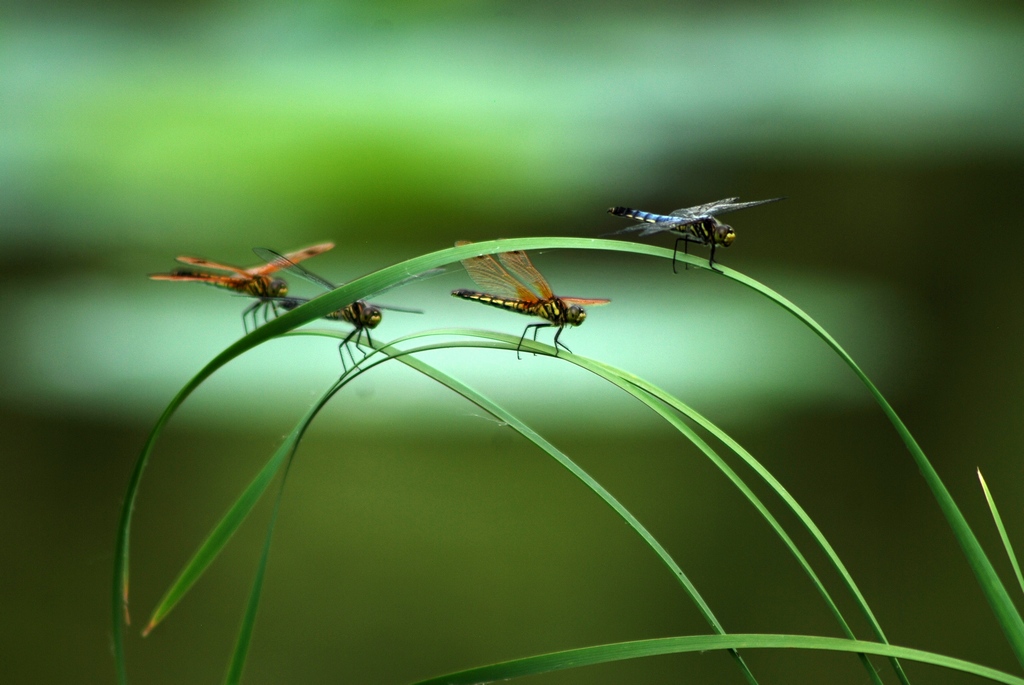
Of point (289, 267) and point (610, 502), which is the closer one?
point (610, 502)

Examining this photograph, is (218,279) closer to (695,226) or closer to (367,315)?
(367,315)

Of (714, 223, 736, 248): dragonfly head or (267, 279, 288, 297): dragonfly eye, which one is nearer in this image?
(714, 223, 736, 248): dragonfly head

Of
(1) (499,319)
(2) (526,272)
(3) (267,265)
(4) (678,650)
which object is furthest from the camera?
(1) (499,319)

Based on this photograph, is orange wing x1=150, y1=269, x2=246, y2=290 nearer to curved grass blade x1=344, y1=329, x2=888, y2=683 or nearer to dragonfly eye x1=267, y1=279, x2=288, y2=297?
dragonfly eye x1=267, y1=279, x2=288, y2=297

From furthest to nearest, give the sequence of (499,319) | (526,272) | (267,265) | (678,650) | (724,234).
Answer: (499,319)
(267,265)
(526,272)
(724,234)
(678,650)

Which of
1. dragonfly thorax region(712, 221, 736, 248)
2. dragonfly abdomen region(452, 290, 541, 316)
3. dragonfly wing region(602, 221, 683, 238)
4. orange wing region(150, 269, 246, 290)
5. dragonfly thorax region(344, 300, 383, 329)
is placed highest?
dragonfly thorax region(712, 221, 736, 248)

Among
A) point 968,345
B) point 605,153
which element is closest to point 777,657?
point 968,345

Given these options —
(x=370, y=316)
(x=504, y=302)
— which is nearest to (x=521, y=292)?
(x=504, y=302)

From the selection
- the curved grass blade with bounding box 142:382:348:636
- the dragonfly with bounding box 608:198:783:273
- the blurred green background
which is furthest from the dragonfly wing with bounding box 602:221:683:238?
the blurred green background
